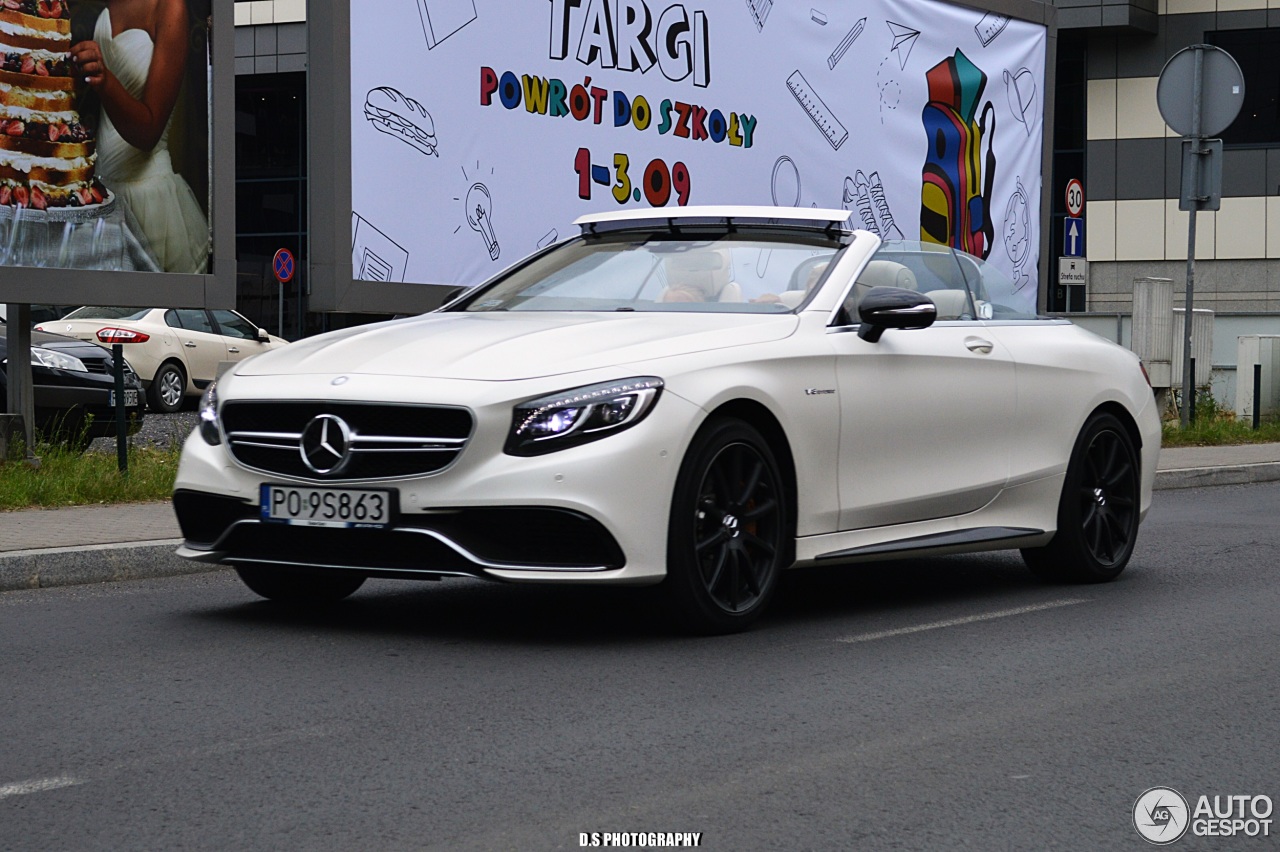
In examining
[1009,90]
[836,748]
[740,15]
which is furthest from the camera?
[1009,90]

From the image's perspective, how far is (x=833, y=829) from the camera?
4059 mm

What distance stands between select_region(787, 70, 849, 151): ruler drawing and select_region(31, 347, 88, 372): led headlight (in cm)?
619

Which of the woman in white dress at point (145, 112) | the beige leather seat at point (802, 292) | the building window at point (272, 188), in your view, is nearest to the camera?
the beige leather seat at point (802, 292)

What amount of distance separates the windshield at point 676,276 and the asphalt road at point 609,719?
119 centimetres

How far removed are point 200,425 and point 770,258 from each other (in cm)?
232

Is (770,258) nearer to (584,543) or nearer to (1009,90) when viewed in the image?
(584,543)

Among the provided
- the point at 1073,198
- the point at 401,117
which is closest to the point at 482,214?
the point at 401,117

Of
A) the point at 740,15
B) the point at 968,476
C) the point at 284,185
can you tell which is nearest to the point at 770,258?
the point at 968,476

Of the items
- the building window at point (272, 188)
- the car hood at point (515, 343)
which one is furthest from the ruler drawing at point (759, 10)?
the building window at point (272, 188)

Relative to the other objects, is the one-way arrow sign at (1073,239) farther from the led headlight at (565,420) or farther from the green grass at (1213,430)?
the led headlight at (565,420)

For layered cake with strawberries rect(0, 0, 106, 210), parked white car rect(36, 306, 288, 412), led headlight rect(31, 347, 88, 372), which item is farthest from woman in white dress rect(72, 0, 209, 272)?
parked white car rect(36, 306, 288, 412)

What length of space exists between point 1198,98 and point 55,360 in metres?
10.6

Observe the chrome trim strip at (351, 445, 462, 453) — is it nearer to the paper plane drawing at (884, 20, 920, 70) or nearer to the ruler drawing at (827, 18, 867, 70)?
the ruler drawing at (827, 18, 867, 70)

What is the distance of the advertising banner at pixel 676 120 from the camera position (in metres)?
11.7
